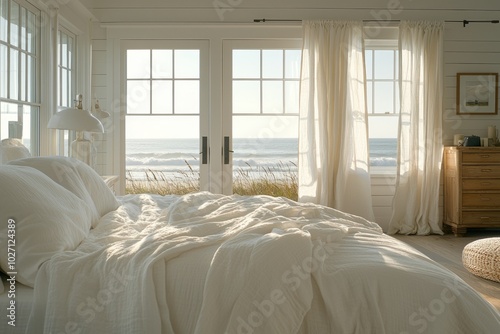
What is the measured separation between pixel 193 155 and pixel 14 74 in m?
2.57

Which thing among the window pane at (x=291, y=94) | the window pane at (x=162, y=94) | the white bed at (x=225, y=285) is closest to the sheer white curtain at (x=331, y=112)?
the window pane at (x=291, y=94)

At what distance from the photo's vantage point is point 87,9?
5.90 m

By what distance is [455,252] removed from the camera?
540 centimetres

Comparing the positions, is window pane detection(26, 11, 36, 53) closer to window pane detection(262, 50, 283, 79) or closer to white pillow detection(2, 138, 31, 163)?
white pillow detection(2, 138, 31, 163)

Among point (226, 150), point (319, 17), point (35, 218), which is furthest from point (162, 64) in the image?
point (35, 218)

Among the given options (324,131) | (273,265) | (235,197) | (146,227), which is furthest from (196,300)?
(324,131)

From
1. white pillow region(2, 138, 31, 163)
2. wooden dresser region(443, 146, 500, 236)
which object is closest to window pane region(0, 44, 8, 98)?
white pillow region(2, 138, 31, 163)

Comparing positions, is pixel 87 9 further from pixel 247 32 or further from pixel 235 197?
pixel 235 197

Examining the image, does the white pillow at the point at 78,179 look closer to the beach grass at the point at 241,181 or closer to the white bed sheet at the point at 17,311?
the white bed sheet at the point at 17,311

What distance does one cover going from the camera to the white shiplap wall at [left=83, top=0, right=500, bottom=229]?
251 inches

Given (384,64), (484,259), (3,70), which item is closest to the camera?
(3,70)

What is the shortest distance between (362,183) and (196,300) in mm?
4686

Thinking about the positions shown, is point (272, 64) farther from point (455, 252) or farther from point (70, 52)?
point (455, 252)

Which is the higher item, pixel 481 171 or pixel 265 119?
pixel 265 119
